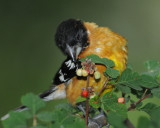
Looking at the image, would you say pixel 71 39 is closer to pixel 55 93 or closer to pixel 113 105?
pixel 55 93

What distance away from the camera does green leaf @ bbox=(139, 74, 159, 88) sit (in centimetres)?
135

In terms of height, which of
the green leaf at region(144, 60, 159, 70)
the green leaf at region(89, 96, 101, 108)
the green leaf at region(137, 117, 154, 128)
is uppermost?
the green leaf at region(144, 60, 159, 70)

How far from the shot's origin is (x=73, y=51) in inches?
98.3

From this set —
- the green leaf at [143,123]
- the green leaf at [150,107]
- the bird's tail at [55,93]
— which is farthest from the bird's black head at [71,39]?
the green leaf at [143,123]

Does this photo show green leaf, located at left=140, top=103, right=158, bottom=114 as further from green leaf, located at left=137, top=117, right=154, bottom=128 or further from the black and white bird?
the black and white bird

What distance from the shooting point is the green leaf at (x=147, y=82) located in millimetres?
1354

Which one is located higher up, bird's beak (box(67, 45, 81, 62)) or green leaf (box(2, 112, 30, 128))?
bird's beak (box(67, 45, 81, 62))

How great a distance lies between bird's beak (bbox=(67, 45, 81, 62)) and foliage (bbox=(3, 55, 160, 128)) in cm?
67

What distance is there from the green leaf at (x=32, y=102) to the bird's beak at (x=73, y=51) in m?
1.51

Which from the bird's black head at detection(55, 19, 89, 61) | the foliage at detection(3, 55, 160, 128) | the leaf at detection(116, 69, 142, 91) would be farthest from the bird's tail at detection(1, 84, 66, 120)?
the leaf at detection(116, 69, 142, 91)

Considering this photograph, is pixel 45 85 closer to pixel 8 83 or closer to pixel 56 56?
pixel 8 83

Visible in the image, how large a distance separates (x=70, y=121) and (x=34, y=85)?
387cm

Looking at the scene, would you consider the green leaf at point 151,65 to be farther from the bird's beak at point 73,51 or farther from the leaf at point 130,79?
the bird's beak at point 73,51

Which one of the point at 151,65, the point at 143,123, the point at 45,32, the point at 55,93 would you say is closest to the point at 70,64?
the point at 55,93
